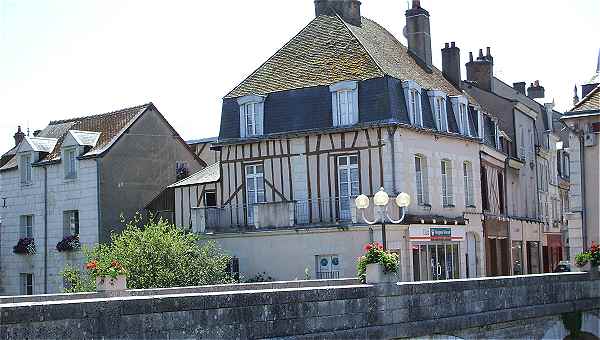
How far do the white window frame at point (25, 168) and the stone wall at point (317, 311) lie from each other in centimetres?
1841

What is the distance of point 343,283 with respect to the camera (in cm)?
1633

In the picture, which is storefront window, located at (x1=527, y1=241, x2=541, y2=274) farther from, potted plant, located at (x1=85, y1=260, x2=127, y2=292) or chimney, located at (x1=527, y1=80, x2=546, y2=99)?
potted plant, located at (x1=85, y1=260, x2=127, y2=292)

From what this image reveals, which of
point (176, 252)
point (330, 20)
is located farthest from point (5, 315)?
point (330, 20)

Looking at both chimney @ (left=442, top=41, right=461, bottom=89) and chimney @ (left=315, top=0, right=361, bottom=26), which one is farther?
chimney @ (left=442, top=41, right=461, bottom=89)

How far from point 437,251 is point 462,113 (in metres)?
4.52

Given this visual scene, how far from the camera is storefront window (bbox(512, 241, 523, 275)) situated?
32.0 metres

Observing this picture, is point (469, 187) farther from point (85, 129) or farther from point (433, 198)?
point (85, 129)

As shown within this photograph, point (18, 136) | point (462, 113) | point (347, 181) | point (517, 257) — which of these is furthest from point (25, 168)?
point (517, 257)

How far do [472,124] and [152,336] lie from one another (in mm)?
20771

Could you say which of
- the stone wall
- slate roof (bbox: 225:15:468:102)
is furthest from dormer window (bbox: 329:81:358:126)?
the stone wall

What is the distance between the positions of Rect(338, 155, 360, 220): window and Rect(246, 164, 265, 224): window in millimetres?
2411

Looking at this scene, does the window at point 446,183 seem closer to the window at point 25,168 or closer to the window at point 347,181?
the window at point 347,181

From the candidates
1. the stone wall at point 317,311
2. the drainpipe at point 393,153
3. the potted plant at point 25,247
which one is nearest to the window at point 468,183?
the drainpipe at point 393,153

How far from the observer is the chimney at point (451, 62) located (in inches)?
1216
